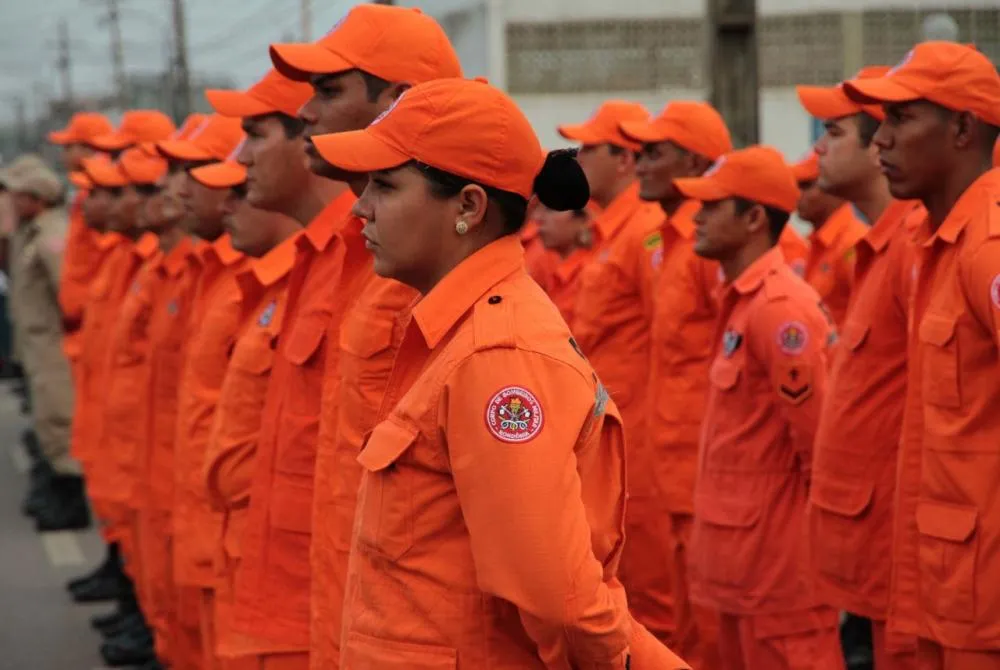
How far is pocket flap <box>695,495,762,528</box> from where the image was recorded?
673 cm

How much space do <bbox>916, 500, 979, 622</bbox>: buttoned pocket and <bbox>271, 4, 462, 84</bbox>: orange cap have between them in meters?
1.80

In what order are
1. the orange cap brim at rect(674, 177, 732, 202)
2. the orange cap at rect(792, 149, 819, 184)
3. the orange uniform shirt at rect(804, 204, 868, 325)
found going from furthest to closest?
the orange cap at rect(792, 149, 819, 184) < the orange uniform shirt at rect(804, 204, 868, 325) < the orange cap brim at rect(674, 177, 732, 202)

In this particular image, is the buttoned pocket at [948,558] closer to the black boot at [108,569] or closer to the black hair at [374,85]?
the black hair at [374,85]

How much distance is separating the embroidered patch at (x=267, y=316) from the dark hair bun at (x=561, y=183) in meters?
2.23

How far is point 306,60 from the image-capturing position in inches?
203

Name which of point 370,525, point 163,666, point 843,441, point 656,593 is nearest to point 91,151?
point 163,666

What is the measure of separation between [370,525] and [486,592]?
0.31m

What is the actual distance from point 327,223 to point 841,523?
1.88m

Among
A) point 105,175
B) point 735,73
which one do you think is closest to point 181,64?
point 105,175

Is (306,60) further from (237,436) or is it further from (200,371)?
(200,371)

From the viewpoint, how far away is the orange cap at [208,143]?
7746 mm

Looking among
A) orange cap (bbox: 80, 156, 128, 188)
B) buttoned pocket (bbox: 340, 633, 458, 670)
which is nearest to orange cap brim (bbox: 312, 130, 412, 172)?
buttoned pocket (bbox: 340, 633, 458, 670)

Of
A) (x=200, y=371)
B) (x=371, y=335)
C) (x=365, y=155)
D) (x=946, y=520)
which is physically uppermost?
(x=365, y=155)

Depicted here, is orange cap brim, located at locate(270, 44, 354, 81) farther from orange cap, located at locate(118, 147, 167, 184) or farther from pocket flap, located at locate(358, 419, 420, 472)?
orange cap, located at locate(118, 147, 167, 184)
